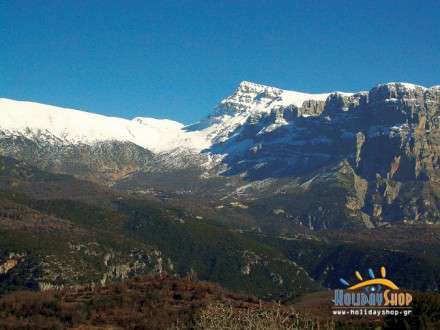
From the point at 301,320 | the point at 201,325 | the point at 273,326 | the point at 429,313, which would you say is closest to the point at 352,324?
the point at 301,320

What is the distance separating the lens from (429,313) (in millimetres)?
145000

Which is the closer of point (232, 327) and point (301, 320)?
point (232, 327)

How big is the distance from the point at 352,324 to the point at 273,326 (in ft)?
252

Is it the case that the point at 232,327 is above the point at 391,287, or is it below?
below

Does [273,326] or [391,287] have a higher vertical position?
[391,287]

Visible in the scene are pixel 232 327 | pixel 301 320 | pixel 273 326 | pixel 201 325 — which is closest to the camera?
pixel 273 326

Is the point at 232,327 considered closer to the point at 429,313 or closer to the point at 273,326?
the point at 273,326

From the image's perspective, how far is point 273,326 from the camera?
11544 cm

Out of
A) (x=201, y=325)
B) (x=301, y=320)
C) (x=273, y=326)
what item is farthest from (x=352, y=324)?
(x=273, y=326)

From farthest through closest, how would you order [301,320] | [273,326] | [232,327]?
[301,320] < [232,327] < [273,326]

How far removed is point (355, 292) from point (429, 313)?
14.1 metres

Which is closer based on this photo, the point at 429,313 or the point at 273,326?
the point at 273,326

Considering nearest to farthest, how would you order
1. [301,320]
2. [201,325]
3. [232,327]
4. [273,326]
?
[273,326]
[232,327]
[201,325]
[301,320]

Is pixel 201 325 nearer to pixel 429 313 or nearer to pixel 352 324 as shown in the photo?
pixel 429 313
